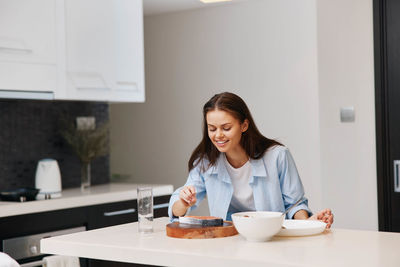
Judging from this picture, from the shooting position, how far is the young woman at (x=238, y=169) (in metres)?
2.48

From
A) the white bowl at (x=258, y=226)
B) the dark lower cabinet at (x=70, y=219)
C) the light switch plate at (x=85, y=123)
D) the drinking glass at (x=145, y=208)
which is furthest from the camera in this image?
the light switch plate at (x=85, y=123)

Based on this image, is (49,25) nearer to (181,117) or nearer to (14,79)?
(14,79)

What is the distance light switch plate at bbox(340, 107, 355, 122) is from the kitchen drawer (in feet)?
5.04

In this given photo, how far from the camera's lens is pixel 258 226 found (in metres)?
1.92

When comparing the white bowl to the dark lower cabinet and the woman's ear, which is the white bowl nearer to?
the woman's ear

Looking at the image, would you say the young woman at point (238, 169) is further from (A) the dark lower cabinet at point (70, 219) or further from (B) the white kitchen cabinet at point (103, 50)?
(B) the white kitchen cabinet at point (103, 50)

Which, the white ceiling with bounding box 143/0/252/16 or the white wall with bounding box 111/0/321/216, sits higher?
the white ceiling with bounding box 143/0/252/16

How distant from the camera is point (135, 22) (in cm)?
415

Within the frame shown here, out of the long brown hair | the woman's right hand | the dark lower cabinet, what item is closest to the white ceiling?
the dark lower cabinet

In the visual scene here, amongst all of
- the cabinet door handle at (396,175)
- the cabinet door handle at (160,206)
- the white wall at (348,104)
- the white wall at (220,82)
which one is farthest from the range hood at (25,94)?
the cabinet door handle at (396,175)

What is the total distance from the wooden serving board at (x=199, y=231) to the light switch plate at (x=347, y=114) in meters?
2.19

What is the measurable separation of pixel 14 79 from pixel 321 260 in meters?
2.32

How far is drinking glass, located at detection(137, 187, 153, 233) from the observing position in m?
2.15

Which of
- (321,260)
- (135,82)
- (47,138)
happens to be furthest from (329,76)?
(321,260)
